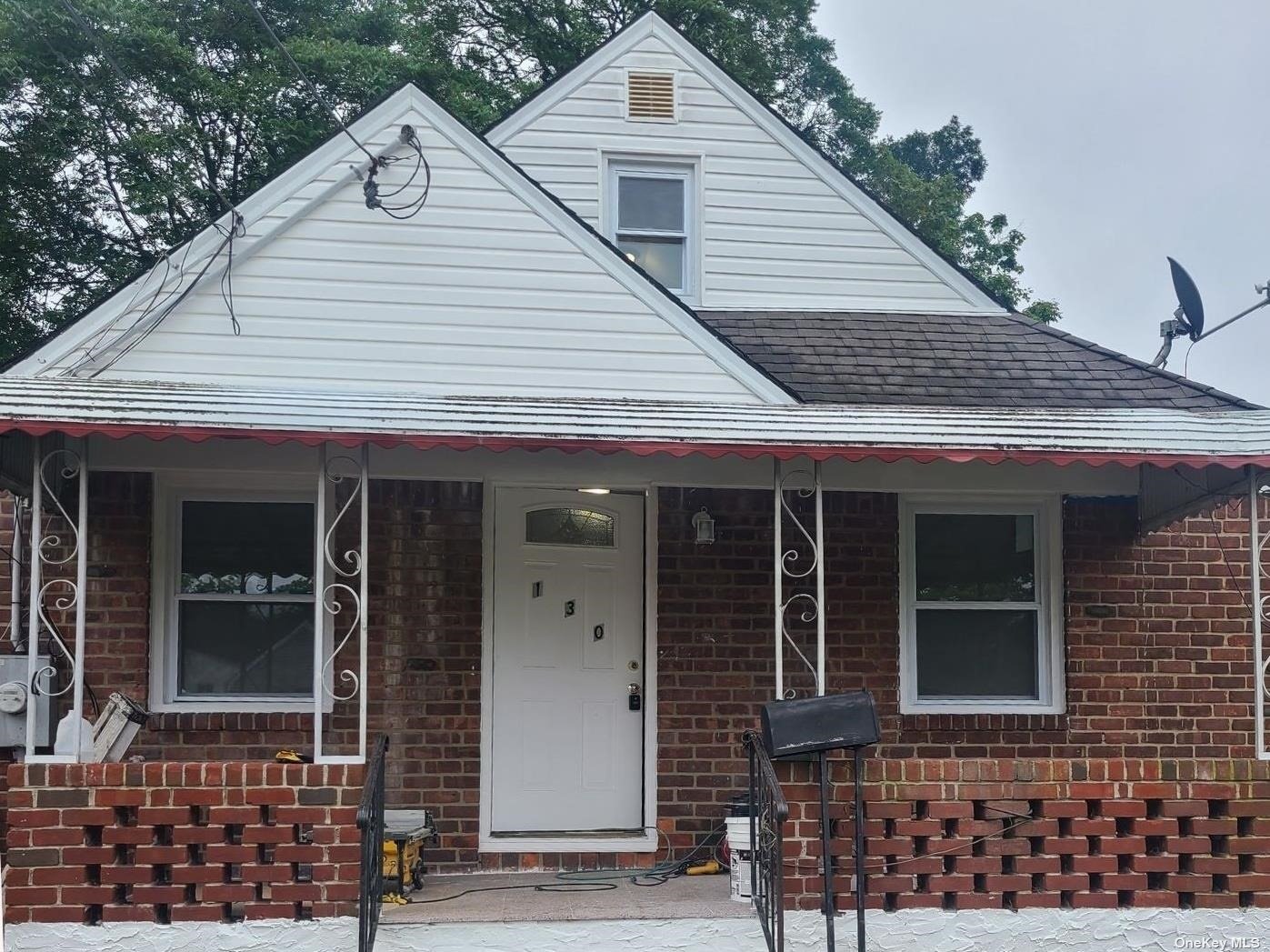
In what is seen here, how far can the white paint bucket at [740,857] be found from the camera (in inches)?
252

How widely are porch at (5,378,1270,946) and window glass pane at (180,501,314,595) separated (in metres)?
0.02

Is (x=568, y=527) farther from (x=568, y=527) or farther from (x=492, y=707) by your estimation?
(x=492, y=707)

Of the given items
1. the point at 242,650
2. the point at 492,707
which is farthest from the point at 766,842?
the point at 242,650

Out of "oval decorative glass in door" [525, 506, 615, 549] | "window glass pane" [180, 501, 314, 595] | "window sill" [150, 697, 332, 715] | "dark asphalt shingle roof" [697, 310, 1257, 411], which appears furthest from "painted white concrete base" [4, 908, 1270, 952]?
"dark asphalt shingle roof" [697, 310, 1257, 411]

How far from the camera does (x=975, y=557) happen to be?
7926 mm

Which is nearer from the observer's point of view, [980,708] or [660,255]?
[980,708]

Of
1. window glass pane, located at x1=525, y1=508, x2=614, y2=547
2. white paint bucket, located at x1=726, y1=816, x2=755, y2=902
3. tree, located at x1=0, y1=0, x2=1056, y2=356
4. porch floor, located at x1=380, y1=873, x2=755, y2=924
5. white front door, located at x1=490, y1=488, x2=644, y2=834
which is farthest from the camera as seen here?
tree, located at x1=0, y1=0, x2=1056, y2=356

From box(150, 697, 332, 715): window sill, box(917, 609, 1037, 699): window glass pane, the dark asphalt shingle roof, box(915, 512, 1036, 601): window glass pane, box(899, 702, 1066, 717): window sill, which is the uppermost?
the dark asphalt shingle roof

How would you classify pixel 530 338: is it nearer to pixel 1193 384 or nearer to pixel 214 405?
pixel 214 405

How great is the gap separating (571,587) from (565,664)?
473 millimetres

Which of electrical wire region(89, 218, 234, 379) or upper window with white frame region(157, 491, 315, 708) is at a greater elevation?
electrical wire region(89, 218, 234, 379)

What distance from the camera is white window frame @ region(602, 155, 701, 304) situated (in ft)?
29.9

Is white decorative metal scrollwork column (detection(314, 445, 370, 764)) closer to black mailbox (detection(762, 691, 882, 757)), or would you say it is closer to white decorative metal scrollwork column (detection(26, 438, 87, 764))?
white decorative metal scrollwork column (detection(26, 438, 87, 764))

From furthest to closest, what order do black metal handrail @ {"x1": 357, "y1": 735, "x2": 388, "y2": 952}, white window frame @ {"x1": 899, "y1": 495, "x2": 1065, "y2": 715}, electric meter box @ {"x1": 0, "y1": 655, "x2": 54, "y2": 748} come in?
1. white window frame @ {"x1": 899, "y1": 495, "x2": 1065, "y2": 715}
2. electric meter box @ {"x1": 0, "y1": 655, "x2": 54, "y2": 748}
3. black metal handrail @ {"x1": 357, "y1": 735, "x2": 388, "y2": 952}
